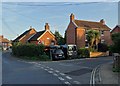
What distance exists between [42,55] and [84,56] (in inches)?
311

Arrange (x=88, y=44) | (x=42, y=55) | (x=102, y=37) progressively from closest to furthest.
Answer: (x=42, y=55) < (x=88, y=44) < (x=102, y=37)

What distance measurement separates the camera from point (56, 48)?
35.5 meters

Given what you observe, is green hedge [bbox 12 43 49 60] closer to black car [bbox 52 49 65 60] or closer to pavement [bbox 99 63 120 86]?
black car [bbox 52 49 65 60]

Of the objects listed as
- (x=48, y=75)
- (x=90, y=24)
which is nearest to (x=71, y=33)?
(x=90, y=24)

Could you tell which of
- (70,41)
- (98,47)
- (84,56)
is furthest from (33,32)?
(84,56)

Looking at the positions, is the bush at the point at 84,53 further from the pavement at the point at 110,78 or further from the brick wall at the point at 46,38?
the pavement at the point at 110,78

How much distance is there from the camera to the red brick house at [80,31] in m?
52.3

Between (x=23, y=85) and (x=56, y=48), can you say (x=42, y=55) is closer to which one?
(x=56, y=48)

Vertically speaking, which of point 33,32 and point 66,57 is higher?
point 33,32

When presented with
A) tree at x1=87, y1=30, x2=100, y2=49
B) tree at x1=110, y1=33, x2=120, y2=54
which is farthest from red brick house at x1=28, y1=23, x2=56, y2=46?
tree at x1=110, y1=33, x2=120, y2=54

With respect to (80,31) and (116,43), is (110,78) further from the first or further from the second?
(80,31)

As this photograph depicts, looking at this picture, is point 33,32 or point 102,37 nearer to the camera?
point 102,37

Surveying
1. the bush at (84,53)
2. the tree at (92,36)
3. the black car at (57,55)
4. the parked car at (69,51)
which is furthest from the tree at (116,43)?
the tree at (92,36)

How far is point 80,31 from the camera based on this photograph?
5244cm
